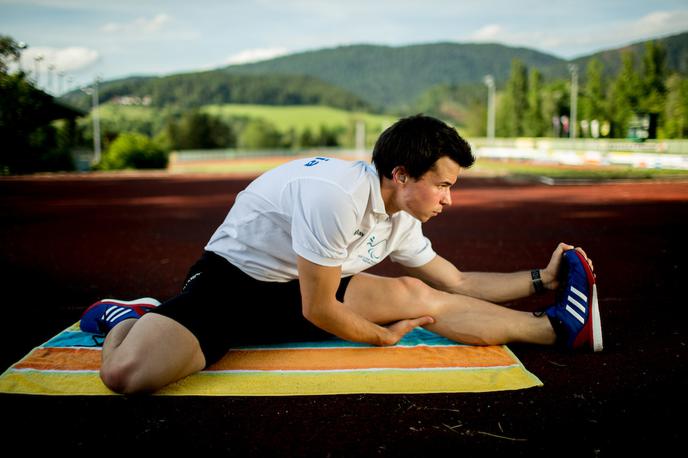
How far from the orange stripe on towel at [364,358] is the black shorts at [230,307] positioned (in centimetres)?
12

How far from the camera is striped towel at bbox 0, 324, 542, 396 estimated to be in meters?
3.03

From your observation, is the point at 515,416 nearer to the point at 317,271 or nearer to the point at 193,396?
the point at 317,271

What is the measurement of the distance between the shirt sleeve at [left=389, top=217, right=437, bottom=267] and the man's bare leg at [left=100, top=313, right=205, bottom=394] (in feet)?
4.41

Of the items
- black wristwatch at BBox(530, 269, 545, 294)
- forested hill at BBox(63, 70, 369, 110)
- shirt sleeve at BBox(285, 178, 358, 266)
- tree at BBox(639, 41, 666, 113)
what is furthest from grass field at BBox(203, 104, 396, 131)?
shirt sleeve at BBox(285, 178, 358, 266)

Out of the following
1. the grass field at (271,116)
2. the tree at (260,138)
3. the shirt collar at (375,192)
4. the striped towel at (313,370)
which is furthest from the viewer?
the grass field at (271,116)

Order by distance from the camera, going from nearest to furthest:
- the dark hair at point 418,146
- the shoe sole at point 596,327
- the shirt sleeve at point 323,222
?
1. the shirt sleeve at point 323,222
2. the dark hair at point 418,146
3. the shoe sole at point 596,327

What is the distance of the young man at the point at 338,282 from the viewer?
9.18 ft

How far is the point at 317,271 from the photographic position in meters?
2.75

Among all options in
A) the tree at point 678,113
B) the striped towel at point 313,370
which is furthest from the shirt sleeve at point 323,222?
the tree at point 678,113

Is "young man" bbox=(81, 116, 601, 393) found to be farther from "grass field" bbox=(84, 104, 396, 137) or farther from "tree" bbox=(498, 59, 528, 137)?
"grass field" bbox=(84, 104, 396, 137)

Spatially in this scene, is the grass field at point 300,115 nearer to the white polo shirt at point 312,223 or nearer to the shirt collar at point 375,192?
the white polo shirt at point 312,223

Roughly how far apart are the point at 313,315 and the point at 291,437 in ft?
1.97

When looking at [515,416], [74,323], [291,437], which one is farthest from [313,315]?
[74,323]

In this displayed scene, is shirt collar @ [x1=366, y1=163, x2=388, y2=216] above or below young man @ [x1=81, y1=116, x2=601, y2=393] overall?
above
